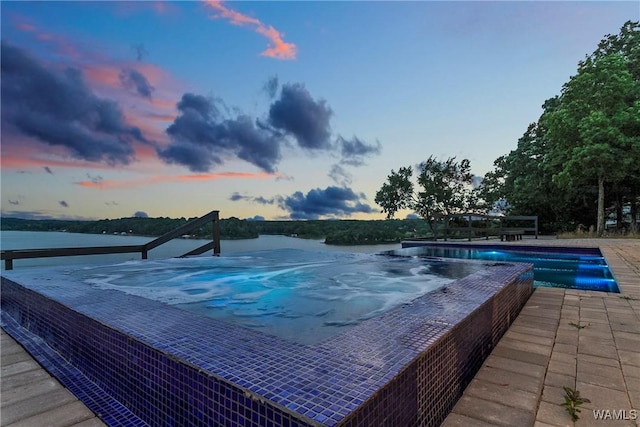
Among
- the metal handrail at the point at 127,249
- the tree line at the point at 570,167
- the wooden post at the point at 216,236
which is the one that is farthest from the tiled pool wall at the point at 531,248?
the metal handrail at the point at 127,249

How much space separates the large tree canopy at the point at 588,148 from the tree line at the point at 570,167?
0.09 ft

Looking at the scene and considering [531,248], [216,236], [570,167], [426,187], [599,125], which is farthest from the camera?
[426,187]

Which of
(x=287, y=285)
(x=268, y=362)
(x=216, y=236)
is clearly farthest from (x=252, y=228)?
Result: (x=268, y=362)

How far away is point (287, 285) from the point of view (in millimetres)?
3656

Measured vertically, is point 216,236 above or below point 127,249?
above

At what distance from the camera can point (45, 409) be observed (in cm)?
160

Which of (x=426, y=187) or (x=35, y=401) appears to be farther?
(x=426, y=187)

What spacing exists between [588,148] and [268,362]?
13.5 m

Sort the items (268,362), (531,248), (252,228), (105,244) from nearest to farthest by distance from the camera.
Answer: (268,362), (105,244), (531,248), (252,228)

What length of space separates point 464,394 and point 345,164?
49.0 feet

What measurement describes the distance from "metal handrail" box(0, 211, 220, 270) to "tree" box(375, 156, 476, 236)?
11.3 m

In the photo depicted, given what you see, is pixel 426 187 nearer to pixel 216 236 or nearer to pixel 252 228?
pixel 252 228

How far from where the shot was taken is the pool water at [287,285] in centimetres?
230

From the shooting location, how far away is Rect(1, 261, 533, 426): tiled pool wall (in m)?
1.10
